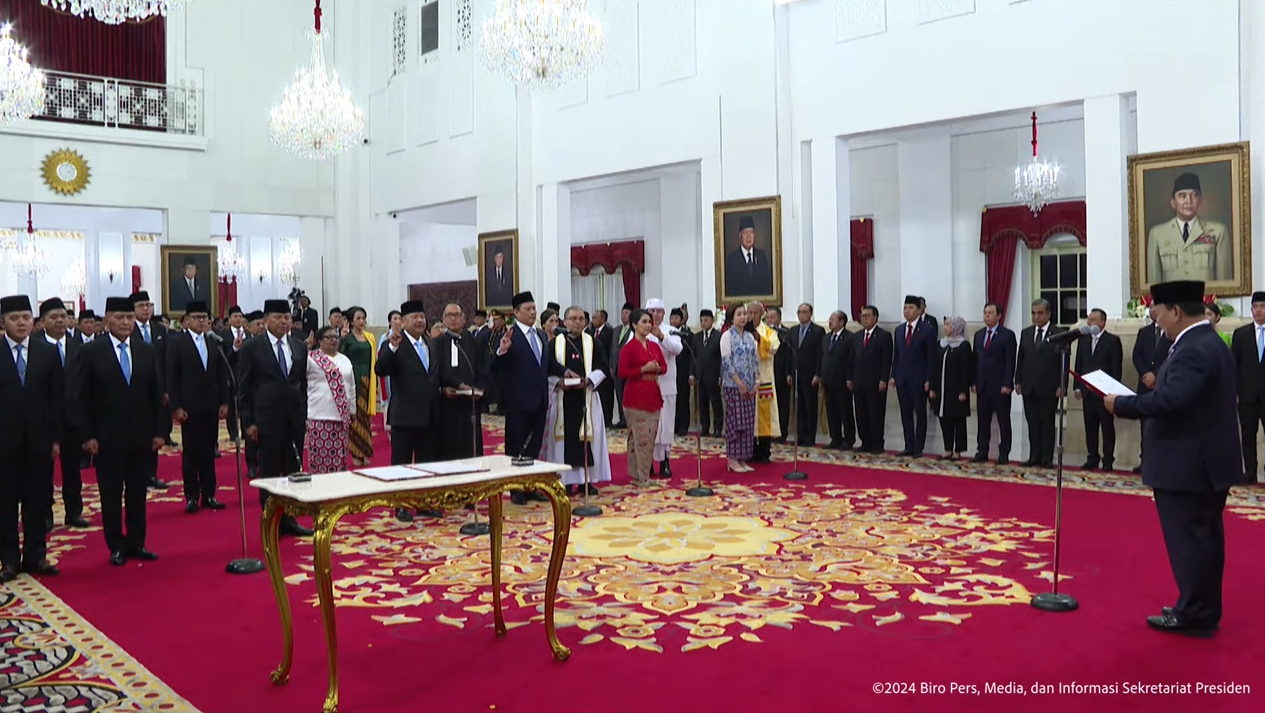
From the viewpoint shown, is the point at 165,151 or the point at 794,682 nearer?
the point at 794,682

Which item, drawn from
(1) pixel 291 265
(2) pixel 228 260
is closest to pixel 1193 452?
(1) pixel 291 265

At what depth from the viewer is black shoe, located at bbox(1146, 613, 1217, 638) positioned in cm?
447

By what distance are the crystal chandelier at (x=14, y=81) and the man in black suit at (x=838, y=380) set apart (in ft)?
33.7

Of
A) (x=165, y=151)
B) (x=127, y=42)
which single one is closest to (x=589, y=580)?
(x=165, y=151)

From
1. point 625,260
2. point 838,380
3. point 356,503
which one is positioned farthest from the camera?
point 625,260

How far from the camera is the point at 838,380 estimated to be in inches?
445

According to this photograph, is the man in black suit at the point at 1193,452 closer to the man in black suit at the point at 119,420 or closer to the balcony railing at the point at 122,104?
the man in black suit at the point at 119,420

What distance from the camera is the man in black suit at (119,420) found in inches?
244

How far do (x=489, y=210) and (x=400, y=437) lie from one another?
9496 mm

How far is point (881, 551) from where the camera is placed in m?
6.21

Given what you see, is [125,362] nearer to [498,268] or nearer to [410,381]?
[410,381]

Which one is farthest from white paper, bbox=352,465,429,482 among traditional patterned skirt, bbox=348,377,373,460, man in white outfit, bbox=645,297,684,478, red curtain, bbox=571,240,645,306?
red curtain, bbox=571,240,645,306

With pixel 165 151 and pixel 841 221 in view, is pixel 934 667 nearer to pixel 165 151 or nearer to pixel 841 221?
pixel 841 221

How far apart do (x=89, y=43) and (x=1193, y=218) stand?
17.0 meters
